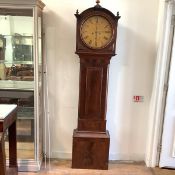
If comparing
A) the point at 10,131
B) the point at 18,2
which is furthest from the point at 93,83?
the point at 18,2

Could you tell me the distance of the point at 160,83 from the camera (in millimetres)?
2863

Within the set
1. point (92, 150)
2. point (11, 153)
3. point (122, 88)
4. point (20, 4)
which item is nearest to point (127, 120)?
point (122, 88)

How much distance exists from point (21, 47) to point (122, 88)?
1344mm

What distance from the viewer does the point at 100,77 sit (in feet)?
9.11

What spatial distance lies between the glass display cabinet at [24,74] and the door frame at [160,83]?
139cm

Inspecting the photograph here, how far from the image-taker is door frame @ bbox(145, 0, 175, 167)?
2721 mm

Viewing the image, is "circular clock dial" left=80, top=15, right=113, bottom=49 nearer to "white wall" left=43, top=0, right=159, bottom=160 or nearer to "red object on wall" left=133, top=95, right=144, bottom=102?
"white wall" left=43, top=0, right=159, bottom=160

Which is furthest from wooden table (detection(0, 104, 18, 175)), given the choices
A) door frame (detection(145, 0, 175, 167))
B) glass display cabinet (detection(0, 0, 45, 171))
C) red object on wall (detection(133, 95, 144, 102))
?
door frame (detection(145, 0, 175, 167))

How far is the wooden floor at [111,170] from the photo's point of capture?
288 cm

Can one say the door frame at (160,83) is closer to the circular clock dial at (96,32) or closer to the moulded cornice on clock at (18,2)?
the circular clock dial at (96,32)

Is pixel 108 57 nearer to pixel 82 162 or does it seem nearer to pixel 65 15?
pixel 65 15

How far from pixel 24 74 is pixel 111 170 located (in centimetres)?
159

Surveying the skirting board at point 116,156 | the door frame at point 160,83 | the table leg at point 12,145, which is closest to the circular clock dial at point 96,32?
the door frame at point 160,83

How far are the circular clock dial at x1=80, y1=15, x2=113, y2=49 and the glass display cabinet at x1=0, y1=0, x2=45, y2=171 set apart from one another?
527 mm
